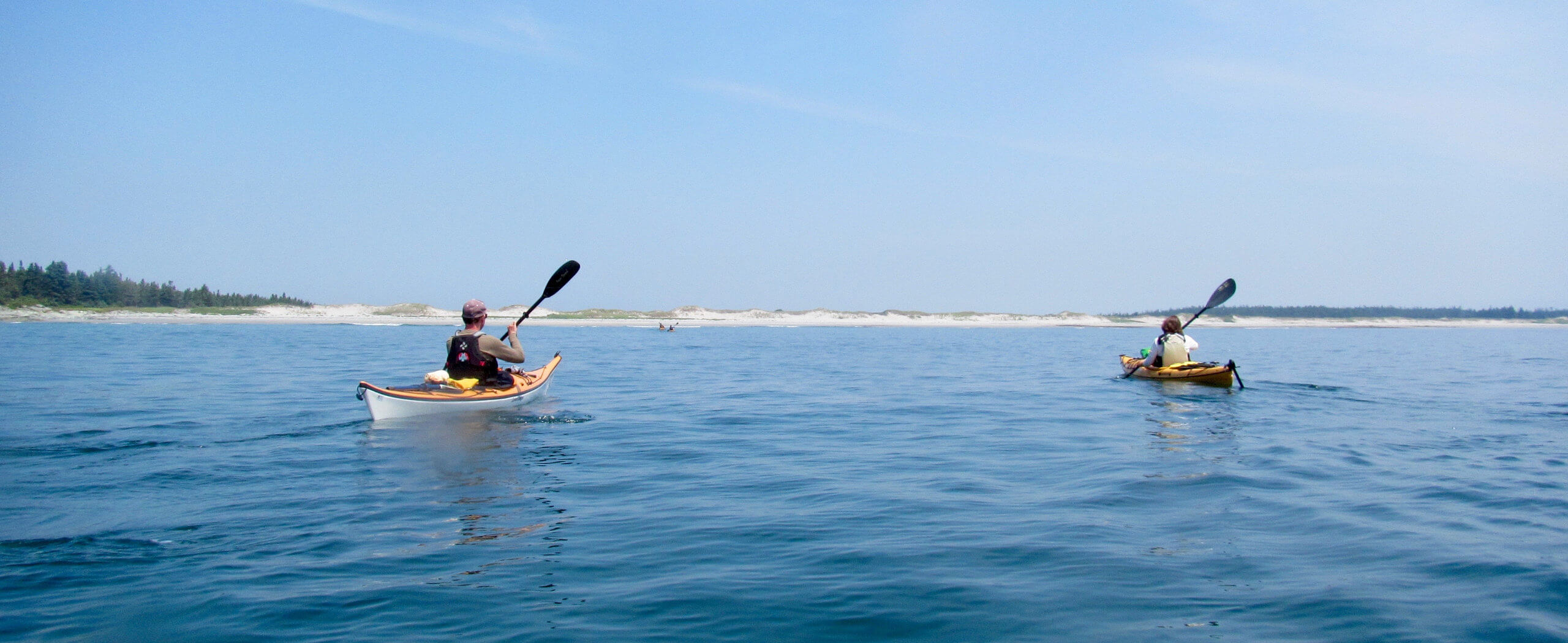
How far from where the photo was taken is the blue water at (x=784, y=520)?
4.61 metres

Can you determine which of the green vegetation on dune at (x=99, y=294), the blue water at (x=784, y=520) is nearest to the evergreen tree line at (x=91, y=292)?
the green vegetation on dune at (x=99, y=294)

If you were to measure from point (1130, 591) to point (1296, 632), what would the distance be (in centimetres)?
85

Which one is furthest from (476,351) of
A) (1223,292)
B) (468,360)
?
(1223,292)

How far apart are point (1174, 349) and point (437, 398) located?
14.0 meters

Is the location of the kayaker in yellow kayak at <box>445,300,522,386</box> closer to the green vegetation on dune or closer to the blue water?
the blue water

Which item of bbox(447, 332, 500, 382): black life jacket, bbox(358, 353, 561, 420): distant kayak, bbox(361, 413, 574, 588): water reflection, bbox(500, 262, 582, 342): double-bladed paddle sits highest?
bbox(500, 262, 582, 342): double-bladed paddle

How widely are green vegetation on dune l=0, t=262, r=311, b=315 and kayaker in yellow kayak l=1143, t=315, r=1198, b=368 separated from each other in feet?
258

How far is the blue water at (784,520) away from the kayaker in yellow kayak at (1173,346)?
2255 mm

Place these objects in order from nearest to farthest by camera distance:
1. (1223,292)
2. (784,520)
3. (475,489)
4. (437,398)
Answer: (784,520), (475,489), (437,398), (1223,292)

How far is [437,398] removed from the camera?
40.4ft

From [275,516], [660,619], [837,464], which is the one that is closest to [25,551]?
[275,516]

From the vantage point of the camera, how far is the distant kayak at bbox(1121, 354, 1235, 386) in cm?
1761

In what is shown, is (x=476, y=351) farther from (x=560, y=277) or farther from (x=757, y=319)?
(x=757, y=319)

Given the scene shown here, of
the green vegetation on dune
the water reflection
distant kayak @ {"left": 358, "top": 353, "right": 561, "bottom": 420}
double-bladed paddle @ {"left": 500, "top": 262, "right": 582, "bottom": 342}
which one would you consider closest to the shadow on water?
the water reflection
